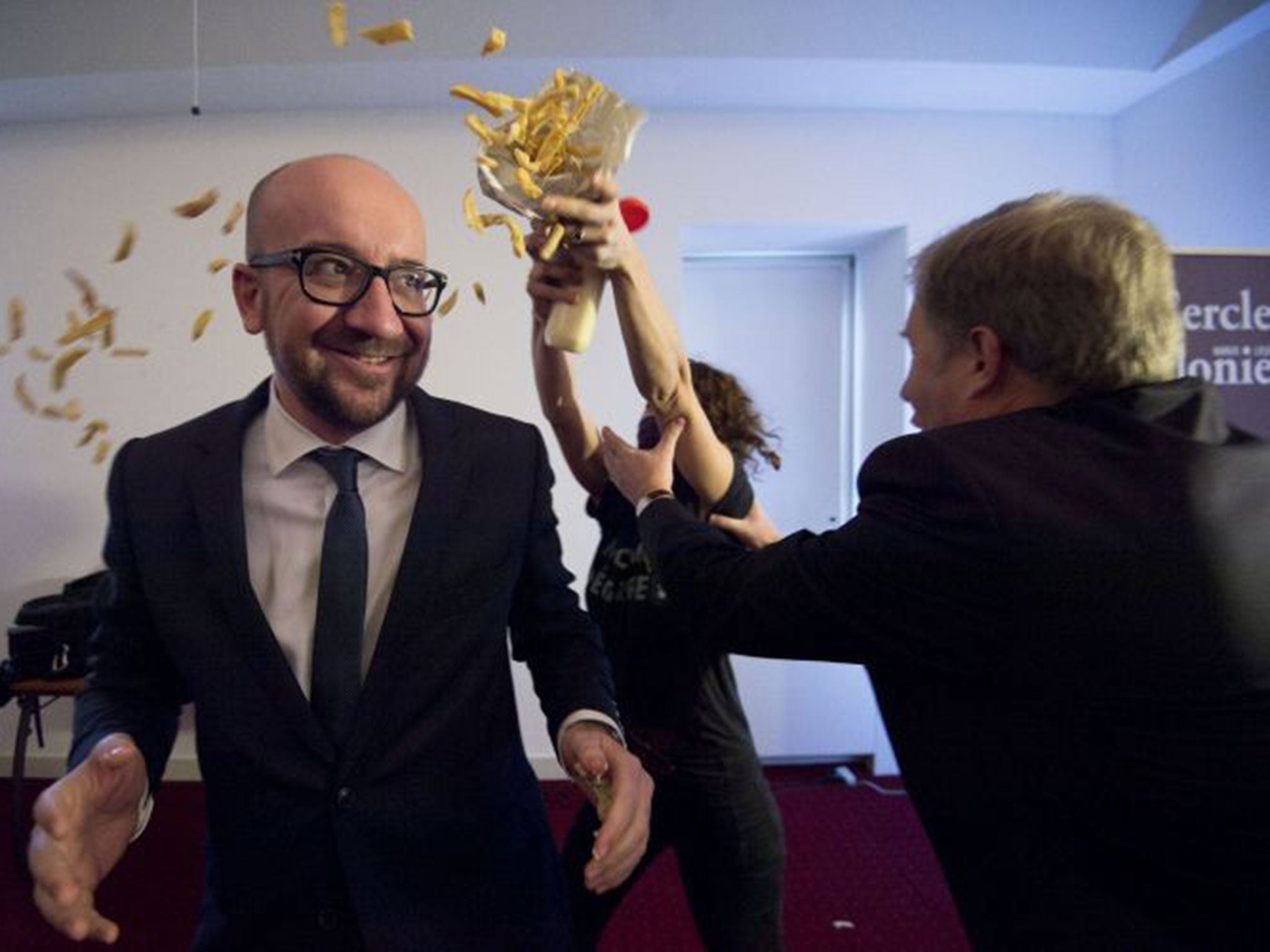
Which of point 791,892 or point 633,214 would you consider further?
point 791,892

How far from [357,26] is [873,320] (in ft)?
8.31

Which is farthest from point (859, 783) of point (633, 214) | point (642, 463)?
point (633, 214)

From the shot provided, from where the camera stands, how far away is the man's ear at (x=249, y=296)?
3.27 ft

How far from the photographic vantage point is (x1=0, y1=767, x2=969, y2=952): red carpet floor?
231 cm

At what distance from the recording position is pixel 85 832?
2.62ft

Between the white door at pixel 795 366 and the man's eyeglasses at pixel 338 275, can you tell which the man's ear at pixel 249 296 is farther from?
the white door at pixel 795 366

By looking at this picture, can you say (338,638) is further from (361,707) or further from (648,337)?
(648,337)

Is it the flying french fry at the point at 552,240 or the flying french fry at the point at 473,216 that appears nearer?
the flying french fry at the point at 552,240

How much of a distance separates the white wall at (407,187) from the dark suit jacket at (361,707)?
2300mm

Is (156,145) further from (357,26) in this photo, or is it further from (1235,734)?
(1235,734)

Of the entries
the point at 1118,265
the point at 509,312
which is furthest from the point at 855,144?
the point at 1118,265

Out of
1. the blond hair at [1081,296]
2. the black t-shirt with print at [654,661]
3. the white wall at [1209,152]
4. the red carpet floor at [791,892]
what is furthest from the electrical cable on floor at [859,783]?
the blond hair at [1081,296]

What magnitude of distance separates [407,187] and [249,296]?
245 cm

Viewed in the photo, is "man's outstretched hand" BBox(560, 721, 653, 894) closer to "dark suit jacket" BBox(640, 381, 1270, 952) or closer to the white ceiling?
"dark suit jacket" BBox(640, 381, 1270, 952)
